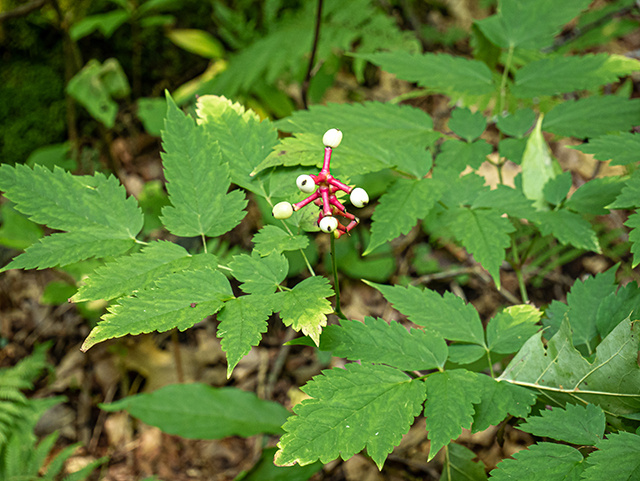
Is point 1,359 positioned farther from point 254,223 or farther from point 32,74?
point 32,74

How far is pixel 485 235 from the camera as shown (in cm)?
108

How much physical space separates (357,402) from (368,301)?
1773 mm

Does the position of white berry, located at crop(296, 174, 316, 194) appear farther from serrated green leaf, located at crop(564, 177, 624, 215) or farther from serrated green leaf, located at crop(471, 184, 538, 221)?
serrated green leaf, located at crop(564, 177, 624, 215)

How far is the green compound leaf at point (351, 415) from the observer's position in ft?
2.48

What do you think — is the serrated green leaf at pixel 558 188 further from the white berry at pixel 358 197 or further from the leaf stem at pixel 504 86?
the white berry at pixel 358 197

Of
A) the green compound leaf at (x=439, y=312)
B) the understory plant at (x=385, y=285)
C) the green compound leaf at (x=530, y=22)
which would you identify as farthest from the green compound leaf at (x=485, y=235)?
the green compound leaf at (x=530, y=22)

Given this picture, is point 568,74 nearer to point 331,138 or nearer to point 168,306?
point 331,138

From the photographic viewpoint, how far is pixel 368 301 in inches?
101

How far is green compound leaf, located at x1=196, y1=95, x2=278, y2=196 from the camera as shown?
1017 mm

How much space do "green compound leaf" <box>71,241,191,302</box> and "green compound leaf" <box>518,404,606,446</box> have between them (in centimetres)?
79

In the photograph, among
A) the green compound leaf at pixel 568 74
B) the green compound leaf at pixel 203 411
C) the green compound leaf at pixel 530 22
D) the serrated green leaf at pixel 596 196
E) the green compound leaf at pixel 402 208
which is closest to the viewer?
the green compound leaf at pixel 402 208

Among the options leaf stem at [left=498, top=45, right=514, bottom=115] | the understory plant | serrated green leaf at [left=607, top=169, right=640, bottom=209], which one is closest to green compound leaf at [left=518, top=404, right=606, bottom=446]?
the understory plant

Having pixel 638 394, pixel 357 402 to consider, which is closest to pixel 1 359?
pixel 357 402

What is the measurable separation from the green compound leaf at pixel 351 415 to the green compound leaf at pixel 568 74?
3.37ft
